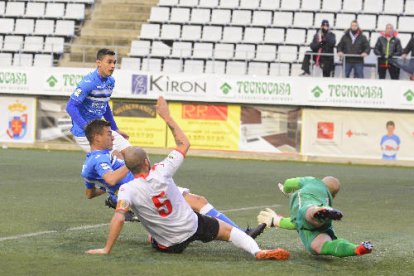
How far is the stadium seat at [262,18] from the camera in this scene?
33.0 meters

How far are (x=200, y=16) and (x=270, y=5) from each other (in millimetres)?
2409

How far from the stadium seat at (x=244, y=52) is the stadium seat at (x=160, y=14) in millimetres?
3115

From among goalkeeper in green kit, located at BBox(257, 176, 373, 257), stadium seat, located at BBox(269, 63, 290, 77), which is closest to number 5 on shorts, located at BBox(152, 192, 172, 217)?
goalkeeper in green kit, located at BBox(257, 176, 373, 257)

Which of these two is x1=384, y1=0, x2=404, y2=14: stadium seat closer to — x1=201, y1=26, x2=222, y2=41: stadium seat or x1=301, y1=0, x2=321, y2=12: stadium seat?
x1=301, y1=0, x2=321, y2=12: stadium seat

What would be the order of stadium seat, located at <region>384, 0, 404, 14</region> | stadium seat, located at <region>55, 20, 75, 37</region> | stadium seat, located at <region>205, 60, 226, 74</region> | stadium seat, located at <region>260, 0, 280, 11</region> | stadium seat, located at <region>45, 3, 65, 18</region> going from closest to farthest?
stadium seat, located at <region>205, 60, 226, 74</region> → stadium seat, located at <region>384, 0, 404, 14</region> → stadium seat, located at <region>260, 0, 280, 11</region> → stadium seat, located at <region>55, 20, 75, 37</region> → stadium seat, located at <region>45, 3, 65, 18</region>

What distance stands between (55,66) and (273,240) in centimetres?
2251

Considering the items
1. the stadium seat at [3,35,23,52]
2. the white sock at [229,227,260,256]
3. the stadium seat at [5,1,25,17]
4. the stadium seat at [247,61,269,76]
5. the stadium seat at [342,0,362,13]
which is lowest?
the white sock at [229,227,260,256]

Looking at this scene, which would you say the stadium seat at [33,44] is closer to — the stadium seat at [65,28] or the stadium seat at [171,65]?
the stadium seat at [65,28]

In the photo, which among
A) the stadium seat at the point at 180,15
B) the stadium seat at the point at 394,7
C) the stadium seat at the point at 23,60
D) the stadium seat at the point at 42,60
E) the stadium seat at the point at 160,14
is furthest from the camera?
the stadium seat at the point at 160,14

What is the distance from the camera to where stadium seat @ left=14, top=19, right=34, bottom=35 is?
1347 inches

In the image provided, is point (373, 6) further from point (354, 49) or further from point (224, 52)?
point (224, 52)

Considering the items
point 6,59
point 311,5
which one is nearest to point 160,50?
point 6,59

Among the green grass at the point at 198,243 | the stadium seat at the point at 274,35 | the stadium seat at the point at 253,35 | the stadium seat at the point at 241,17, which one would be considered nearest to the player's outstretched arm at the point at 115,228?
the green grass at the point at 198,243

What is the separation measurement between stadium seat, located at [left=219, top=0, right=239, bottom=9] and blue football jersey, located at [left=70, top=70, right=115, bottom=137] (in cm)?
2109
